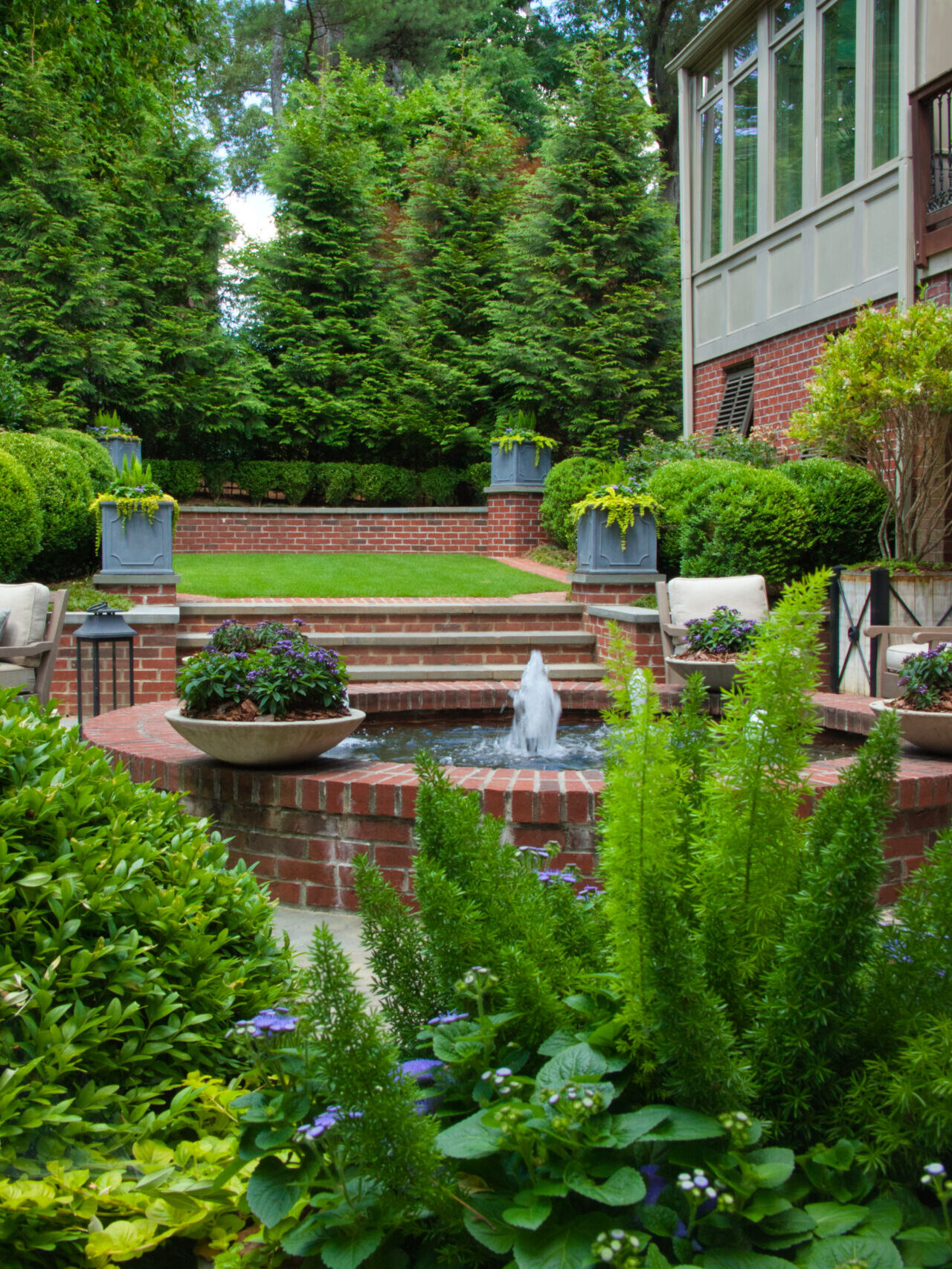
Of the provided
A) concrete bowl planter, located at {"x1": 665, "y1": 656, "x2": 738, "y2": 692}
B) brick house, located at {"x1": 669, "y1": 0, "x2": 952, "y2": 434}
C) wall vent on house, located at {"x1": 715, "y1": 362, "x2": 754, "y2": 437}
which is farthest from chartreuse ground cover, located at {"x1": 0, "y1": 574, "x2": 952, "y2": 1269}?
wall vent on house, located at {"x1": 715, "y1": 362, "x2": 754, "y2": 437}

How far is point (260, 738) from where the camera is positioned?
363cm

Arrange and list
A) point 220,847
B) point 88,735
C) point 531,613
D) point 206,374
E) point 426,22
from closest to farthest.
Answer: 1. point 220,847
2. point 88,735
3. point 531,613
4. point 206,374
5. point 426,22

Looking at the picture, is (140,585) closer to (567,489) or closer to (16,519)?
(16,519)

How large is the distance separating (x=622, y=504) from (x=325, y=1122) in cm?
817

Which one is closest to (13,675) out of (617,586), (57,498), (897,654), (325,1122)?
(57,498)

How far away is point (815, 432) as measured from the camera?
8219mm

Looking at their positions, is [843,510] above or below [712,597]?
above

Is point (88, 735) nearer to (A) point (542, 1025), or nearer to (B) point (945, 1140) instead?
(A) point (542, 1025)

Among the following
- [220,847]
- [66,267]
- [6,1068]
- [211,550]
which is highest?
[66,267]

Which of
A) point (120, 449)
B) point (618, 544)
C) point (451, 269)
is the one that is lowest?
point (618, 544)

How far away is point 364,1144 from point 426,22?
102ft

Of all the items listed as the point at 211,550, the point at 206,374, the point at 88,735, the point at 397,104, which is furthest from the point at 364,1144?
the point at 397,104

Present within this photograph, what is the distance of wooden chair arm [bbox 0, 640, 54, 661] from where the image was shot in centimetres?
618

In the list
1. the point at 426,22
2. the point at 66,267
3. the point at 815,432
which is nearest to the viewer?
the point at 815,432
